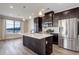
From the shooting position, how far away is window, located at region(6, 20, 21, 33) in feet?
9.45

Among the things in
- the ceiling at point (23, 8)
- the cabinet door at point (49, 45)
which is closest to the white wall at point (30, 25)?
the ceiling at point (23, 8)

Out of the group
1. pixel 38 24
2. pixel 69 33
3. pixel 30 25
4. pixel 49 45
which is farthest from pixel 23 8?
pixel 69 33

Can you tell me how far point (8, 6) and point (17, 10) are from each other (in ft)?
0.85

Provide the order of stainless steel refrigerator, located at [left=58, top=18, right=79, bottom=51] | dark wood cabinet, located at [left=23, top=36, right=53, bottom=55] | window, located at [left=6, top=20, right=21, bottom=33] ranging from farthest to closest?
stainless steel refrigerator, located at [left=58, top=18, right=79, bottom=51] < dark wood cabinet, located at [left=23, top=36, right=53, bottom=55] < window, located at [left=6, top=20, right=21, bottom=33]

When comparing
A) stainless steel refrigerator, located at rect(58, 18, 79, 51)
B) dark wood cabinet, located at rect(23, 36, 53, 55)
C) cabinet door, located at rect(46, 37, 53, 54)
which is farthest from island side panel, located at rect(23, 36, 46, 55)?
stainless steel refrigerator, located at rect(58, 18, 79, 51)

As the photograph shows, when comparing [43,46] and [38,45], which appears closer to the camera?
[43,46]

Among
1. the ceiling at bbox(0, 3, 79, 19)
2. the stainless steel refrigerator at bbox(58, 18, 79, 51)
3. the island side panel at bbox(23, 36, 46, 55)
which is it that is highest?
the ceiling at bbox(0, 3, 79, 19)

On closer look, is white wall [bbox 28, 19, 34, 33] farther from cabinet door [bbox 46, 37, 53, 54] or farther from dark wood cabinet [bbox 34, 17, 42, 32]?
cabinet door [bbox 46, 37, 53, 54]

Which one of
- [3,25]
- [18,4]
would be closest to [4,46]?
[3,25]

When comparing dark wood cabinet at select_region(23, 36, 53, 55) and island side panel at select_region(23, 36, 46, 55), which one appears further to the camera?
island side panel at select_region(23, 36, 46, 55)

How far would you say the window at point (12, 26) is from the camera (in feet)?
9.45

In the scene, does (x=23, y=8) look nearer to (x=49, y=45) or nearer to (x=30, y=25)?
(x=30, y=25)

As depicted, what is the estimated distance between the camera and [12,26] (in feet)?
9.58
